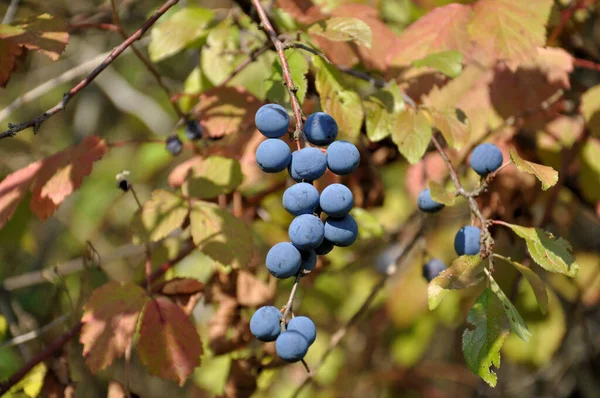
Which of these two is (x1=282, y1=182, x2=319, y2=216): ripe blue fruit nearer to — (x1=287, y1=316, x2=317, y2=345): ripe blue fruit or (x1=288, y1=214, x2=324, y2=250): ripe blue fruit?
(x1=288, y1=214, x2=324, y2=250): ripe blue fruit

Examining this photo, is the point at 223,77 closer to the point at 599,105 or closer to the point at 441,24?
the point at 441,24

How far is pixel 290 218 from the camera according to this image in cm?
260

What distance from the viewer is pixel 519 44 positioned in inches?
68.1

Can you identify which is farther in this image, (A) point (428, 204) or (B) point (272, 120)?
(A) point (428, 204)

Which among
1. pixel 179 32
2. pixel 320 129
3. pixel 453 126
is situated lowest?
pixel 453 126

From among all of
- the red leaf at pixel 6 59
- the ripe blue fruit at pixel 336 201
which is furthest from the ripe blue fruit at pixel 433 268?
the red leaf at pixel 6 59

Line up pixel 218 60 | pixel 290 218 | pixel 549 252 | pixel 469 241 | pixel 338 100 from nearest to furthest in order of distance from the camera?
1. pixel 549 252
2. pixel 469 241
3. pixel 338 100
4. pixel 218 60
5. pixel 290 218

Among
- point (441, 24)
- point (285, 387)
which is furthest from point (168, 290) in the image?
point (285, 387)

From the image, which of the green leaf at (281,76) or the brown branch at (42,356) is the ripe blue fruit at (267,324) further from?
Result: the brown branch at (42,356)

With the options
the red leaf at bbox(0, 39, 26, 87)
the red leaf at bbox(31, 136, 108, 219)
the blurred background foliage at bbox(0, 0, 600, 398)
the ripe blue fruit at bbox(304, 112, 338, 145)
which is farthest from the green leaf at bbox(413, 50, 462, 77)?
the red leaf at bbox(0, 39, 26, 87)

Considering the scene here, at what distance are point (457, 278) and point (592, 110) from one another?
99cm

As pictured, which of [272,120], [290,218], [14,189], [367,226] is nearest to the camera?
[272,120]

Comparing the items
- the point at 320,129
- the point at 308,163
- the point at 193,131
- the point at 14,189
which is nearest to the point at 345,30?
the point at 320,129

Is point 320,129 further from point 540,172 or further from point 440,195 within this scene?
point 540,172
